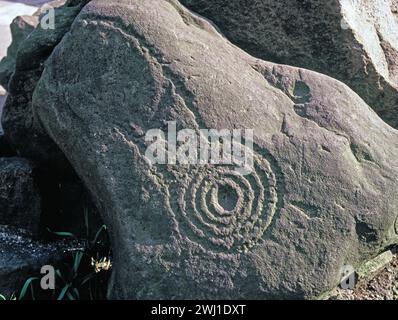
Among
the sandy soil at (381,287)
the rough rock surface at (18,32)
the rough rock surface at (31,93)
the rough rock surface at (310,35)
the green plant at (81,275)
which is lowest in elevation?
the rough rock surface at (18,32)

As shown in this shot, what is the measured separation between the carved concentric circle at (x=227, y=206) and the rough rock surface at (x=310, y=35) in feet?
2.38

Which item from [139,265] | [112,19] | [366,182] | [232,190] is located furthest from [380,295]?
[112,19]

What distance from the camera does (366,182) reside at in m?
1.98

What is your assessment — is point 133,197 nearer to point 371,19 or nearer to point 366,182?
point 366,182

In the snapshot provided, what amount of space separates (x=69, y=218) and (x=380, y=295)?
1.28 m

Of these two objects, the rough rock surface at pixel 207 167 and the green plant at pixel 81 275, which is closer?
the rough rock surface at pixel 207 167

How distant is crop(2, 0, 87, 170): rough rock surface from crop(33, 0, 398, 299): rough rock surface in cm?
40

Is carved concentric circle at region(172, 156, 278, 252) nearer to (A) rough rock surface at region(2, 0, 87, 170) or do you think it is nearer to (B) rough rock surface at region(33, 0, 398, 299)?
(B) rough rock surface at region(33, 0, 398, 299)

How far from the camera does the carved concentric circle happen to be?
1893 millimetres

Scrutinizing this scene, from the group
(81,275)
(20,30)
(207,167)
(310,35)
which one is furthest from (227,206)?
(20,30)

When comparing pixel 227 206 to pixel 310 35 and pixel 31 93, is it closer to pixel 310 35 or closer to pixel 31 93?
pixel 310 35

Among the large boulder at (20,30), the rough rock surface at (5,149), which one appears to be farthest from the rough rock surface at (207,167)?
the large boulder at (20,30)

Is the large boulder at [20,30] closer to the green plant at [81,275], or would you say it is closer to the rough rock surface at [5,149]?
the rough rock surface at [5,149]

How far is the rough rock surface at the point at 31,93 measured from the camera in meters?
2.46
